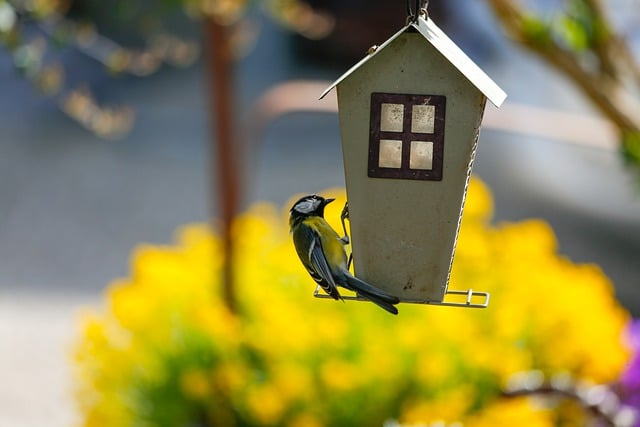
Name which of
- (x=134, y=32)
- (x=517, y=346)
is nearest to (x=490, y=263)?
(x=517, y=346)

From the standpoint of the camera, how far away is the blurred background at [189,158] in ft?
12.9

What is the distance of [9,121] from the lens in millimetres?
6184

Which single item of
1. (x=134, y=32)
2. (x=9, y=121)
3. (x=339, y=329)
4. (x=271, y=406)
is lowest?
(x=271, y=406)

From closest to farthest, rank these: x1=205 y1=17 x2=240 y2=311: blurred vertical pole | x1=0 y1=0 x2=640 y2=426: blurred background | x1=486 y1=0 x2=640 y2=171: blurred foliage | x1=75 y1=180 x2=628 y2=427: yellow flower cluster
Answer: x1=486 y1=0 x2=640 y2=171: blurred foliage
x1=75 y1=180 x2=628 y2=427: yellow flower cluster
x1=205 y1=17 x2=240 y2=311: blurred vertical pole
x1=0 y1=0 x2=640 y2=426: blurred background

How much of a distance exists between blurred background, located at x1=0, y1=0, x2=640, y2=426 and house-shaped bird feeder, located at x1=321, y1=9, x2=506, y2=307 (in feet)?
4.37

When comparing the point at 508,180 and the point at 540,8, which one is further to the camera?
the point at 508,180

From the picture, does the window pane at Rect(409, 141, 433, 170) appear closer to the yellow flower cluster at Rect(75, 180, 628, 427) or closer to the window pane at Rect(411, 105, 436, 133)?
the window pane at Rect(411, 105, 436, 133)

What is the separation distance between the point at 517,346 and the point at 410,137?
1373 millimetres

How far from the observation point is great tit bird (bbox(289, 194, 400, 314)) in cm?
107

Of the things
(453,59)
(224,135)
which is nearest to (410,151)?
(453,59)

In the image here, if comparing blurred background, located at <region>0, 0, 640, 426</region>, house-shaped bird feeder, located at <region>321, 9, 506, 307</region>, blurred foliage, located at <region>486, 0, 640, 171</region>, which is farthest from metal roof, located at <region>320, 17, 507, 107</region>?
blurred background, located at <region>0, 0, 640, 426</region>

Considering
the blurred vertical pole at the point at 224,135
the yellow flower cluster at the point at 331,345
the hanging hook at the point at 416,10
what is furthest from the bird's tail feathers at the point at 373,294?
the blurred vertical pole at the point at 224,135

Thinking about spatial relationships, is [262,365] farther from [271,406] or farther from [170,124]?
[170,124]

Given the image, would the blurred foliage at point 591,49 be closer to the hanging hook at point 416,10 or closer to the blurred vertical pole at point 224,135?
the blurred vertical pole at point 224,135
